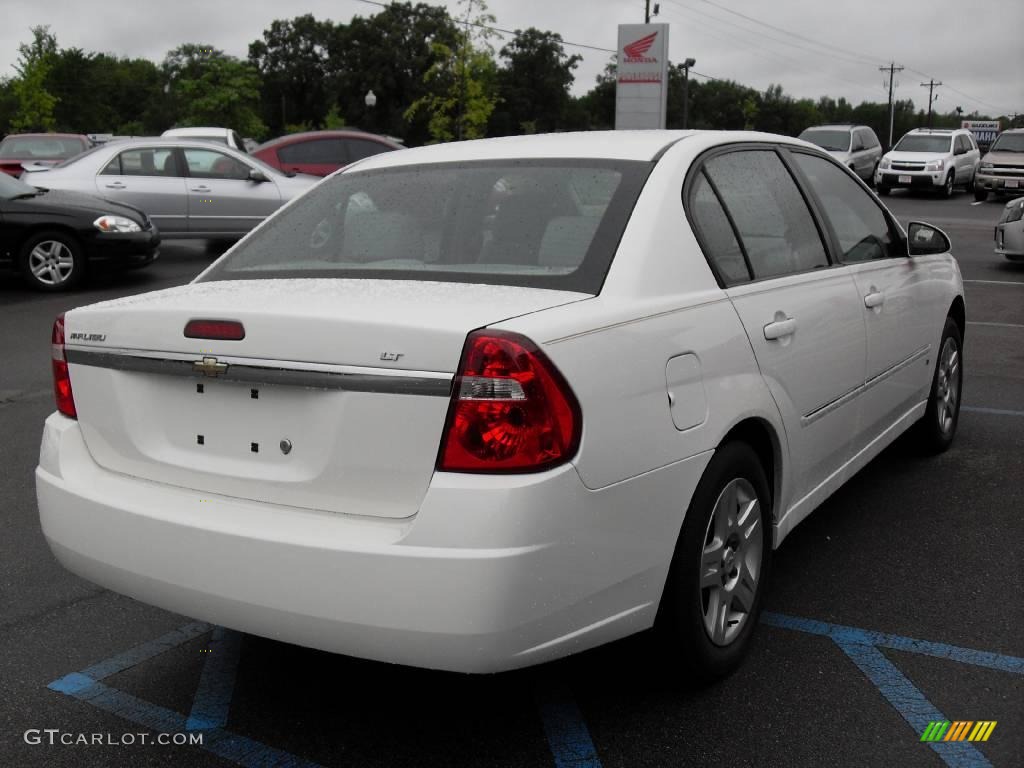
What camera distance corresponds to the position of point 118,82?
112 meters

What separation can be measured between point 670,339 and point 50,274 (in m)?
10.9

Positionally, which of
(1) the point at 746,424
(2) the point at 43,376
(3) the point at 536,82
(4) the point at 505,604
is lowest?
(2) the point at 43,376

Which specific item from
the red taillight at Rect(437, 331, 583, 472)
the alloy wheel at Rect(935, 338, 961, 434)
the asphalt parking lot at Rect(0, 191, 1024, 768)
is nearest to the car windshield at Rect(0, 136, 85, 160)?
the asphalt parking lot at Rect(0, 191, 1024, 768)

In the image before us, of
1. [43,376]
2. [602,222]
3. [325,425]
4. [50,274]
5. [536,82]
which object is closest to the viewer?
[325,425]

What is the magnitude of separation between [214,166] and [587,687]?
1317 cm

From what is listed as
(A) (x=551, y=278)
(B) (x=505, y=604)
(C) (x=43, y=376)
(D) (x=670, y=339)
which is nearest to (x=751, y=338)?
(D) (x=670, y=339)

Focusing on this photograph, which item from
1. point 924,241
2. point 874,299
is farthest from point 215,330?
point 924,241

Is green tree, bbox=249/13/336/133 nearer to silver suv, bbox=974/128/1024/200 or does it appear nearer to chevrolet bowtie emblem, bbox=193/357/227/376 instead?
silver suv, bbox=974/128/1024/200

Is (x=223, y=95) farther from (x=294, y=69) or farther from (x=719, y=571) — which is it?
(x=719, y=571)

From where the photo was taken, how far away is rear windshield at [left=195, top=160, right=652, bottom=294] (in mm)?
3113

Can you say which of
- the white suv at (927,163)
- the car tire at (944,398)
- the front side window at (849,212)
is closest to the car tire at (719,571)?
the front side window at (849,212)

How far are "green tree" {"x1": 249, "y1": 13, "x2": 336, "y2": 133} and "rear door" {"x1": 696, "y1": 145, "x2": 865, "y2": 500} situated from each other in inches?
3711

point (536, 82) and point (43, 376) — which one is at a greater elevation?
point (536, 82)

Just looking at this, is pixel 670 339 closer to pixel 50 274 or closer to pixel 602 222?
pixel 602 222
